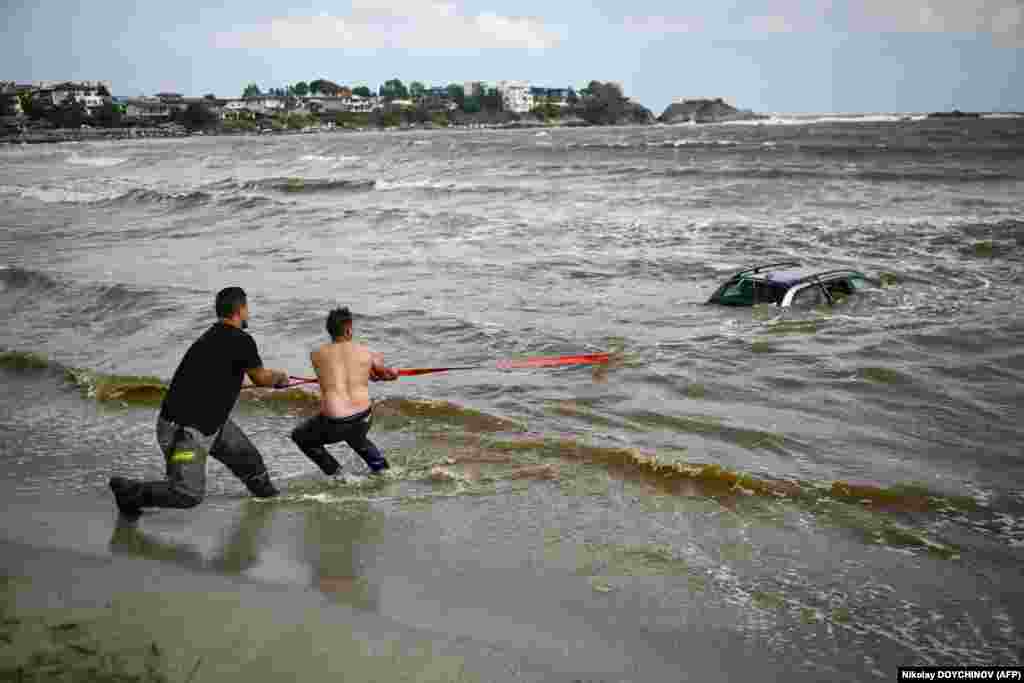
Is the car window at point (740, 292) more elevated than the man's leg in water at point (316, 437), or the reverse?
the car window at point (740, 292)

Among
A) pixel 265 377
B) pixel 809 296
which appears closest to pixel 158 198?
pixel 809 296

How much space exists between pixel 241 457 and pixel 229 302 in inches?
48.0

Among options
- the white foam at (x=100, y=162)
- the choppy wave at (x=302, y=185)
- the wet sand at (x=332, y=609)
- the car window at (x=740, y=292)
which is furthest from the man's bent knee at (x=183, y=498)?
the white foam at (x=100, y=162)

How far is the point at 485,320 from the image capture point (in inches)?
556

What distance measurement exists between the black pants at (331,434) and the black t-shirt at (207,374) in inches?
36.9

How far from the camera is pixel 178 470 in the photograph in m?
5.61

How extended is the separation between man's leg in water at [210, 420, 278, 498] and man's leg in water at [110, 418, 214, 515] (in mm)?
141

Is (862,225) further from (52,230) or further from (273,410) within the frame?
(52,230)

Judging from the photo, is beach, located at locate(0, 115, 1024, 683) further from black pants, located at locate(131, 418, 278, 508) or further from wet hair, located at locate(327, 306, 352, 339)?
wet hair, located at locate(327, 306, 352, 339)

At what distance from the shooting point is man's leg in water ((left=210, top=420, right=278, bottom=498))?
5828mm

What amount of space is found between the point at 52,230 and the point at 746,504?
28.4 metres

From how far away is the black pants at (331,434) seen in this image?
627 centimetres

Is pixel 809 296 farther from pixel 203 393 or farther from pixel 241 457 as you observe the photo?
pixel 203 393

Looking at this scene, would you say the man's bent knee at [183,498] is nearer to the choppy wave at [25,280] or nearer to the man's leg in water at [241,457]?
the man's leg in water at [241,457]
